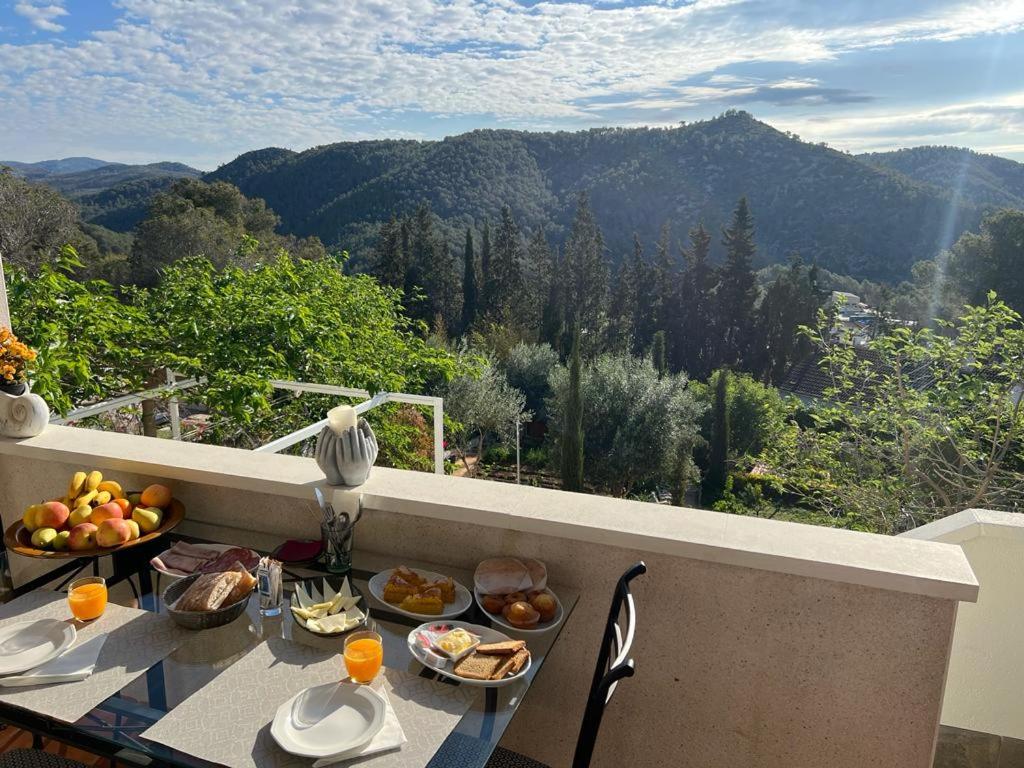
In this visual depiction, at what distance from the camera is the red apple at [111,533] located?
138cm

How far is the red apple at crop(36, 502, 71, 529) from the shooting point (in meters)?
1.41

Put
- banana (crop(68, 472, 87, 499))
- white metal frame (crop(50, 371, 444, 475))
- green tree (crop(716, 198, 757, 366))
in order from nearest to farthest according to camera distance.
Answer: banana (crop(68, 472, 87, 499)) → white metal frame (crop(50, 371, 444, 475)) → green tree (crop(716, 198, 757, 366))

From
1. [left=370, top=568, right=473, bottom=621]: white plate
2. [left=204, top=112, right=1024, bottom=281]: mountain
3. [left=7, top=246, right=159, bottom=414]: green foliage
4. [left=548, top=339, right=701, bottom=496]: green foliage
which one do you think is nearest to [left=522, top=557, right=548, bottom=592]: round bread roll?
[left=370, top=568, right=473, bottom=621]: white plate

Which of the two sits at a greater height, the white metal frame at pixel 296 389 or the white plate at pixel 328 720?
the white plate at pixel 328 720

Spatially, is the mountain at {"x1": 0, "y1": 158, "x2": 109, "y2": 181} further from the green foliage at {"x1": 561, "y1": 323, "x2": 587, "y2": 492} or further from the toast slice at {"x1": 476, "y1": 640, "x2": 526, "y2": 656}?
the toast slice at {"x1": 476, "y1": 640, "x2": 526, "y2": 656}

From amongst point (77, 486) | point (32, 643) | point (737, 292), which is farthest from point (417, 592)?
point (737, 292)

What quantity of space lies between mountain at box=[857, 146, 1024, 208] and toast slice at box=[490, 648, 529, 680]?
15070 mm

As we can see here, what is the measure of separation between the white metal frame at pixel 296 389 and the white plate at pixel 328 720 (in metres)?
1.20

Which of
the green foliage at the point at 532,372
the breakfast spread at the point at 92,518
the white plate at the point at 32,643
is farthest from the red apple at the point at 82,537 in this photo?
the green foliage at the point at 532,372

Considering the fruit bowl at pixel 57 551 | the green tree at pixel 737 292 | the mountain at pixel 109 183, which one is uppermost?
the mountain at pixel 109 183

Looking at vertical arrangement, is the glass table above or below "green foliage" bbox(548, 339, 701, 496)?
above

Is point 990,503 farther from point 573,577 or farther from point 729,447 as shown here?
point 729,447

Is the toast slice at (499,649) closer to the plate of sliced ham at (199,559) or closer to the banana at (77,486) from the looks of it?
the plate of sliced ham at (199,559)

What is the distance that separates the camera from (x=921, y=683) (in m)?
1.21
